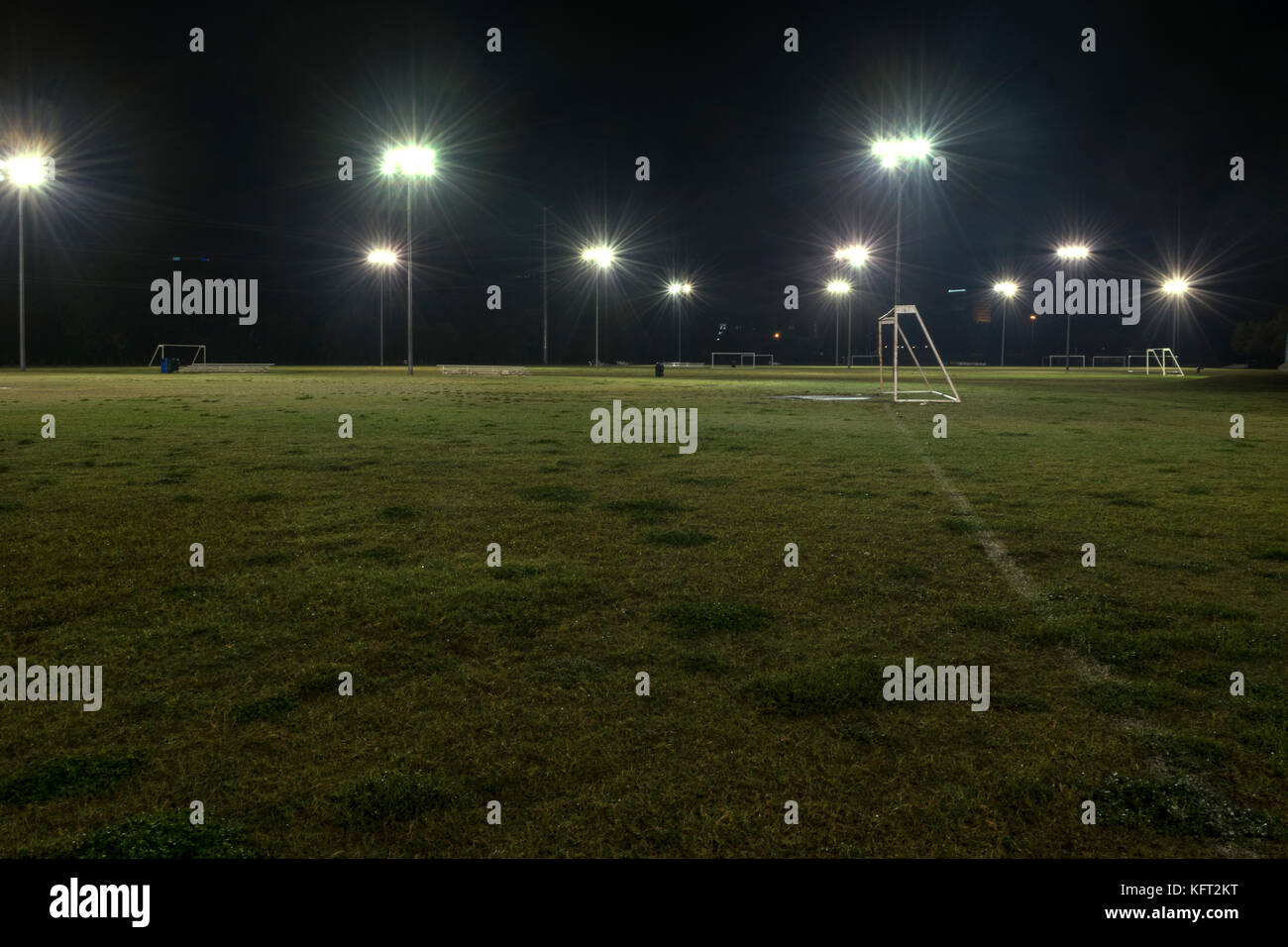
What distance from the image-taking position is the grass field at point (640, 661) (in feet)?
10.2

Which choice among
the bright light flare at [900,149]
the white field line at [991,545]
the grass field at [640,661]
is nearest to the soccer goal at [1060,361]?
the bright light flare at [900,149]

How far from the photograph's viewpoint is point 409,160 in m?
36.0

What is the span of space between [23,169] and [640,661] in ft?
144

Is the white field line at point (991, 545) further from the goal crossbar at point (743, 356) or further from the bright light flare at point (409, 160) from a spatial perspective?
the goal crossbar at point (743, 356)

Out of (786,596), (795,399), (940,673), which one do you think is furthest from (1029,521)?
(795,399)

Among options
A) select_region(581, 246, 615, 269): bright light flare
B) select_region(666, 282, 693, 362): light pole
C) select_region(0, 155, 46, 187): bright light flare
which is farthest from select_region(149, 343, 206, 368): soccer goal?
select_region(666, 282, 693, 362): light pole

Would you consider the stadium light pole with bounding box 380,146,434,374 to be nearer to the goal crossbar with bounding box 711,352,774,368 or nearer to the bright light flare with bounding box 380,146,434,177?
the bright light flare with bounding box 380,146,434,177

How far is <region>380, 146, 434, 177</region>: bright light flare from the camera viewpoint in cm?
3594

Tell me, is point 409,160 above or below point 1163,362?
above

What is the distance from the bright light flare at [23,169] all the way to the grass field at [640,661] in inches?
1363

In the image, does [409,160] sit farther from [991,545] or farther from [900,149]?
[991,545]

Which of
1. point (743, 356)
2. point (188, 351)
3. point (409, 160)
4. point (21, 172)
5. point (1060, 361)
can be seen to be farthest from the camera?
point (743, 356)

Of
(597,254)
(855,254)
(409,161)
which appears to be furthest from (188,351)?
(855,254)

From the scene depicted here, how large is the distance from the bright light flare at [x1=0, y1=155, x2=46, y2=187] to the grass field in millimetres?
34630
